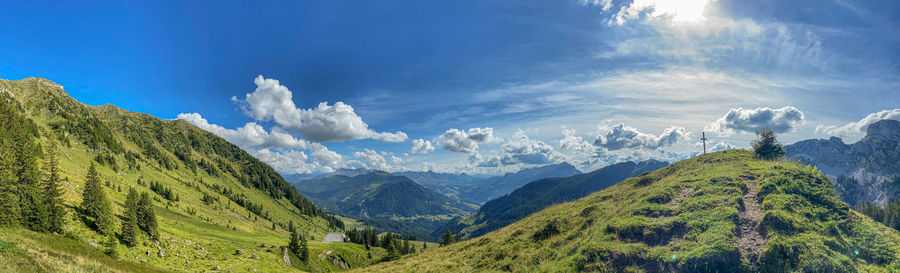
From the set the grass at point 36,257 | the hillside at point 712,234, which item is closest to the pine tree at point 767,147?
the hillside at point 712,234

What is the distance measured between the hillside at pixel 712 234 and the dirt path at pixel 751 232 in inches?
2.3

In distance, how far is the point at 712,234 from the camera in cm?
2386

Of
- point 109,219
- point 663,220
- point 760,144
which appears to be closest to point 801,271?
point 663,220

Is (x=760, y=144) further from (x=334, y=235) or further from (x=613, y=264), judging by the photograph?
(x=334, y=235)

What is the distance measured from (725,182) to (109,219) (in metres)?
75.7

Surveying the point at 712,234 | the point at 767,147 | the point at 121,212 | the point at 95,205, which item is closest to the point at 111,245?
the point at 95,205

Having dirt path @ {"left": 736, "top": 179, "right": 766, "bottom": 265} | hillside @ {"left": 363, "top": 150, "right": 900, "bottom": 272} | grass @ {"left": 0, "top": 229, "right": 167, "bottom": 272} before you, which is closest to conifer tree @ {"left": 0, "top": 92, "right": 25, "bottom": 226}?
grass @ {"left": 0, "top": 229, "right": 167, "bottom": 272}

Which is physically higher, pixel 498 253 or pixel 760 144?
pixel 760 144

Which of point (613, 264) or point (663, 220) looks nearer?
point (613, 264)

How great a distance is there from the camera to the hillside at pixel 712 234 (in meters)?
20.9

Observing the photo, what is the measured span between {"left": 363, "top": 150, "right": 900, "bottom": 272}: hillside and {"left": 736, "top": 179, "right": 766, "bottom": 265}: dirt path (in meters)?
0.06

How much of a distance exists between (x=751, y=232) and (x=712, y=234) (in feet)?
9.95

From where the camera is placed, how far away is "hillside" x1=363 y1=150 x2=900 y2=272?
20906 mm

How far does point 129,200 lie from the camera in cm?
4500
